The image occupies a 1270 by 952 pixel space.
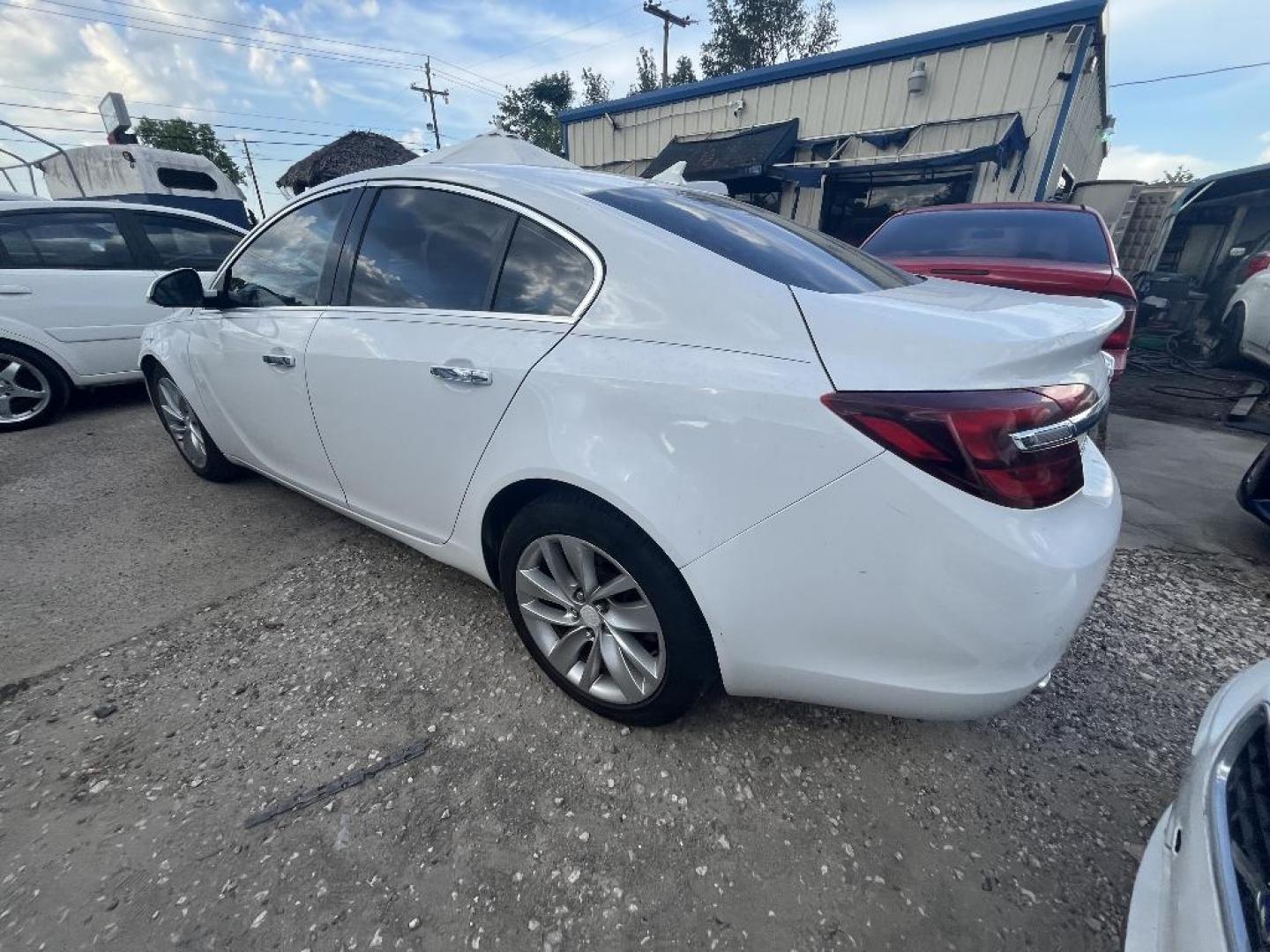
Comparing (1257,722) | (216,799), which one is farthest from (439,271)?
(1257,722)

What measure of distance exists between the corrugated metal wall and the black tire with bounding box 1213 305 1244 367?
3174mm

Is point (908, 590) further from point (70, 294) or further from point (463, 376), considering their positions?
point (70, 294)

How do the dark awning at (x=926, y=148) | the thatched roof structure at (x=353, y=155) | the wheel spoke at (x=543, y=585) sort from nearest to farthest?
the wheel spoke at (x=543, y=585) < the dark awning at (x=926, y=148) < the thatched roof structure at (x=353, y=155)

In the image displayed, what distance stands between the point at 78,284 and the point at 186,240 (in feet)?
3.21


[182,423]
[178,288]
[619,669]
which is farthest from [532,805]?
[182,423]

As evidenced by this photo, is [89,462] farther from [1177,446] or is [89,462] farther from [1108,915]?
[1177,446]

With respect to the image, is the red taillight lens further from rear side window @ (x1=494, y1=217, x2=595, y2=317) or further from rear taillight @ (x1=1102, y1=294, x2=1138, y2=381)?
rear side window @ (x1=494, y1=217, x2=595, y2=317)

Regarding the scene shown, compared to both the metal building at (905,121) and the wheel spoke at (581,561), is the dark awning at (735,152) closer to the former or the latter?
the metal building at (905,121)

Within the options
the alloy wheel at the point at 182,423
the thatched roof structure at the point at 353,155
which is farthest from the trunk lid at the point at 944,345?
the thatched roof structure at the point at 353,155

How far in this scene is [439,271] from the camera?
1.93 metres

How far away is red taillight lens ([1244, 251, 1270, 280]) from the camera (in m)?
6.22

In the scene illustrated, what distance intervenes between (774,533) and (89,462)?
4.70 m

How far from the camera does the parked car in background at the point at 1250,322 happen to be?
19.0ft

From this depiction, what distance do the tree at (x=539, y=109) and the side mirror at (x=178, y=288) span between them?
3527 cm
